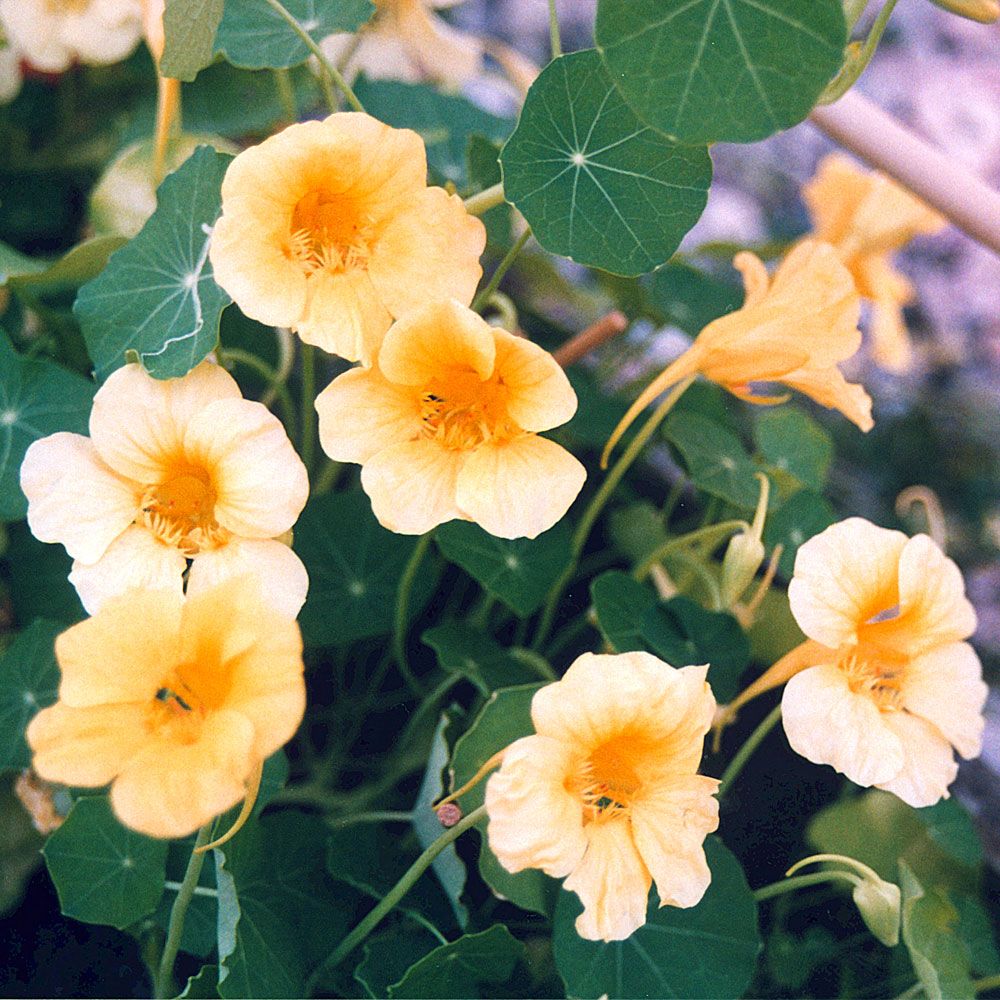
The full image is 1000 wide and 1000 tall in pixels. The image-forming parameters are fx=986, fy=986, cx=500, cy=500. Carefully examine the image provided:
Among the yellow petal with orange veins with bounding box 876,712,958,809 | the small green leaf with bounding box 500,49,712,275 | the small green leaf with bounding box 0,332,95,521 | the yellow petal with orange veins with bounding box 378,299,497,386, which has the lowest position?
the small green leaf with bounding box 0,332,95,521

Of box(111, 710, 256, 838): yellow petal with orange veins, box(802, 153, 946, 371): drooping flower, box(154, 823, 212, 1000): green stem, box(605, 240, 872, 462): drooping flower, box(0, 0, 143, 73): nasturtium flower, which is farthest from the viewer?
box(802, 153, 946, 371): drooping flower

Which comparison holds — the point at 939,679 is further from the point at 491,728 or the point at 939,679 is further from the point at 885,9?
the point at 885,9

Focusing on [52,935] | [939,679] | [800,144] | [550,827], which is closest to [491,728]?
[550,827]

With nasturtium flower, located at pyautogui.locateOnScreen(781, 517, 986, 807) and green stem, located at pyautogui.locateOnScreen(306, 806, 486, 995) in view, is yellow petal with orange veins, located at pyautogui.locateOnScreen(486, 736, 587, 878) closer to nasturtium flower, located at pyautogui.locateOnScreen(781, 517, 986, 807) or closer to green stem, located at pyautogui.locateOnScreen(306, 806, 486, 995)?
green stem, located at pyautogui.locateOnScreen(306, 806, 486, 995)

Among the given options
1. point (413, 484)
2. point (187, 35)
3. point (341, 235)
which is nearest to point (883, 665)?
point (413, 484)

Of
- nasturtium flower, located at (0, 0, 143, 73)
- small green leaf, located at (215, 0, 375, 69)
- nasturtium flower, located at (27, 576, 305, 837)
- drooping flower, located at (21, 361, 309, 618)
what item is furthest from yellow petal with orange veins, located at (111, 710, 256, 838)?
nasturtium flower, located at (0, 0, 143, 73)

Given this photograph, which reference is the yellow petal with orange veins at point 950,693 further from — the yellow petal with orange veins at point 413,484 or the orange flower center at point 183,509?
the orange flower center at point 183,509
